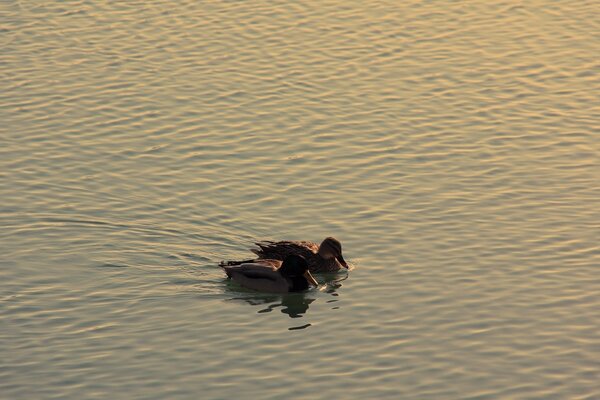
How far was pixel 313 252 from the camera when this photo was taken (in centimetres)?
2592

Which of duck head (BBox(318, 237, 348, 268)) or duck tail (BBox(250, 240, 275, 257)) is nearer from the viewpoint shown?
duck head (BBox(318, 237, 348, 268))

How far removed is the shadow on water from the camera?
986 inches

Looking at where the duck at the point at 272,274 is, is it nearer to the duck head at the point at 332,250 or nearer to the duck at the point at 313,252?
the duck at the point at 313,252

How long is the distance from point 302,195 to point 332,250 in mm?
3311

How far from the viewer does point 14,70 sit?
36156 mm

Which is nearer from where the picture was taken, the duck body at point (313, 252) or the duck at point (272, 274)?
the duck at point (272, 274)

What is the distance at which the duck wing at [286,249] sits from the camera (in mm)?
25969

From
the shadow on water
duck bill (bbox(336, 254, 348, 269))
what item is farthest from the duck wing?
the shadow on water

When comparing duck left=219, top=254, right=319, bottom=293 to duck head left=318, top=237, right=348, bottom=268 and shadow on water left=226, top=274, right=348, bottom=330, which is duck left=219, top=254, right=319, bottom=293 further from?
duck head left=318, top=237, right=348, bottom=268

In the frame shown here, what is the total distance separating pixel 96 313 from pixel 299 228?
4979 millimetres

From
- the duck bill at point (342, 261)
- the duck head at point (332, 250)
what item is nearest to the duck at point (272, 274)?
the duck head at point (332, 250)

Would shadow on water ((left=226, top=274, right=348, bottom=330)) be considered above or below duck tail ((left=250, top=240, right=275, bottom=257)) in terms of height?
below

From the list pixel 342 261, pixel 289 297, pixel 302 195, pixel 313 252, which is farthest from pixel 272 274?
pixel 302 195

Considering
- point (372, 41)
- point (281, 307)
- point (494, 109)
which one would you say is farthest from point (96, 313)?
point (372, 41)
